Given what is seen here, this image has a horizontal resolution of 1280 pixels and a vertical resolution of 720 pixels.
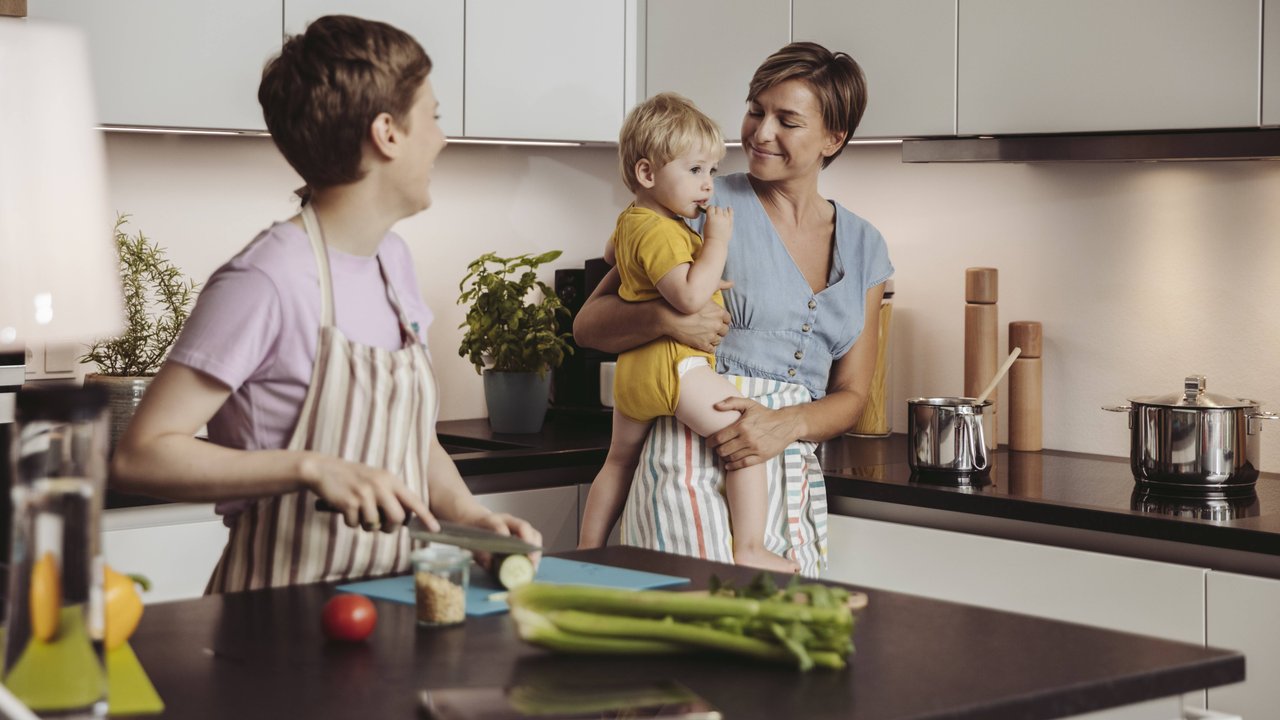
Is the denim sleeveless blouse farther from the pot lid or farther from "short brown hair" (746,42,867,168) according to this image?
the pot lid

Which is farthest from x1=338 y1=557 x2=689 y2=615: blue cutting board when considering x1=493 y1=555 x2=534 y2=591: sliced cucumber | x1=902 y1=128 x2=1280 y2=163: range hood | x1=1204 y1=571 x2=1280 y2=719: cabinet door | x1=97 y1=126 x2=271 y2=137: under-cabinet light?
x1=97 y1=126 x2=271 y2=137: under-cabinet light

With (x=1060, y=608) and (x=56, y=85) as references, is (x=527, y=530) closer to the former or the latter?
(x=56, y=85)

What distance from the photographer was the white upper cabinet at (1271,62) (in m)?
2.31

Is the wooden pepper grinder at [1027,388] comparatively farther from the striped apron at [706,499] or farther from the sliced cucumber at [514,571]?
the sliced cucumber at [514,571]

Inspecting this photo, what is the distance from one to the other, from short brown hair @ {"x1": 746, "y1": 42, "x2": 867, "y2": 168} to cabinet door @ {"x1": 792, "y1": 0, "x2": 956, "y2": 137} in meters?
0.30

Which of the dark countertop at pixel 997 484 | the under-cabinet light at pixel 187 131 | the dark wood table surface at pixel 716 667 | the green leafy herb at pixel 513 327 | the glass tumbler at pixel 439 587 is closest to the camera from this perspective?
the dark wood table surface at pixel 716 667

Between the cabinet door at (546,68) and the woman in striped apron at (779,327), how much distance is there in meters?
0.71

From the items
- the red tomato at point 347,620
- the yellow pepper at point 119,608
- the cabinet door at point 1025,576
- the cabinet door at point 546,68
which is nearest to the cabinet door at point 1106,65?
the cabinet door at point 1025,576

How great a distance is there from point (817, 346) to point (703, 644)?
1.37 meters

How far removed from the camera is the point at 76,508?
96 cm

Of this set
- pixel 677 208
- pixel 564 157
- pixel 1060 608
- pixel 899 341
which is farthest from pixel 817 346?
pixel 564 157

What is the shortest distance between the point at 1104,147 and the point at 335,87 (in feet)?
4.86

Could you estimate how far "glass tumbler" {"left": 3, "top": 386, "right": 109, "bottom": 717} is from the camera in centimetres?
94

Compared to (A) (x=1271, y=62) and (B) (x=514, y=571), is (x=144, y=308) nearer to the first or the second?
(B) (x=514, y=571)
